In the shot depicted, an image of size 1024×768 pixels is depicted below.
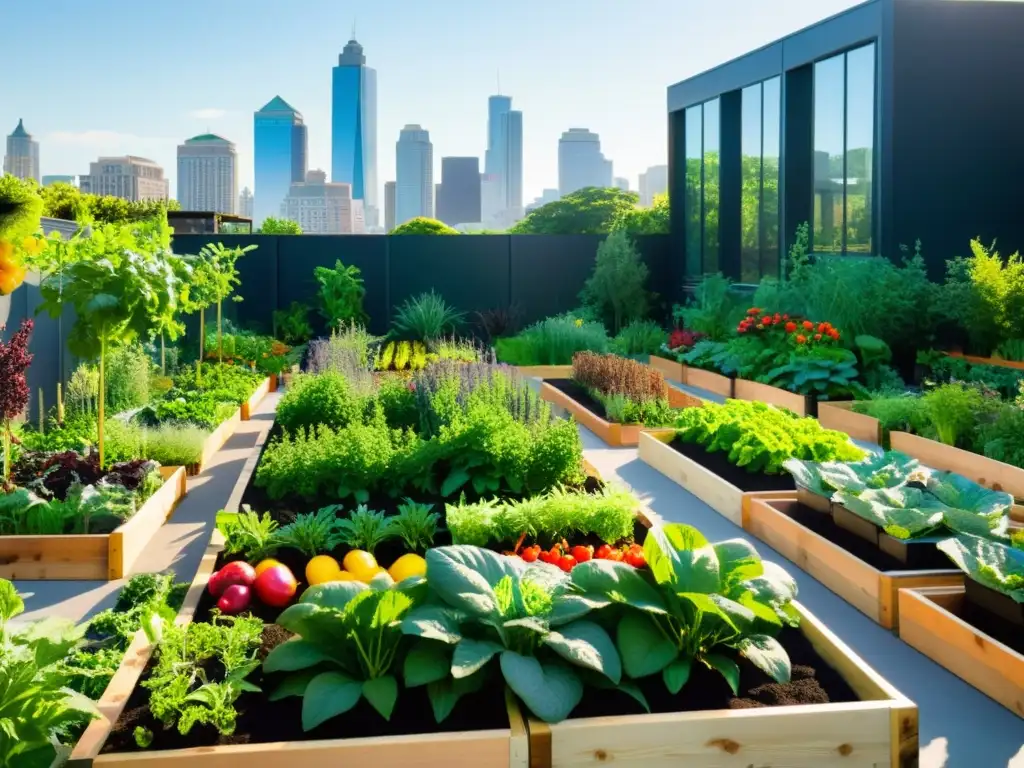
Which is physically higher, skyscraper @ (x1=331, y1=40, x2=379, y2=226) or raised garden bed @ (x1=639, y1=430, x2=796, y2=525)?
skyscraper @ (x1=331, y1=40, x2=379, y2=226)

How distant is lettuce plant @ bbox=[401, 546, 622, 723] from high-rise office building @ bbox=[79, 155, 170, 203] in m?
83.8

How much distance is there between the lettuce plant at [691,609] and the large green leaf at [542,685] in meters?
0.19

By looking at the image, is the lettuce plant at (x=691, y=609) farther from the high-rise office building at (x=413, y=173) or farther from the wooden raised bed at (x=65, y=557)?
the high-rise office building at (x=413, y=173)

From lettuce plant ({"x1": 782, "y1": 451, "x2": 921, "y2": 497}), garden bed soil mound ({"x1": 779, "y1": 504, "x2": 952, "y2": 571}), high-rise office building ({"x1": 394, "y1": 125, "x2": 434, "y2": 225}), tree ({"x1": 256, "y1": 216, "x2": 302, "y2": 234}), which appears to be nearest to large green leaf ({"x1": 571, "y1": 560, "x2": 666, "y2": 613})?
garden bed soil mound ({"x1": 779, "y1": 504, "x2": 952, "y2": 571})

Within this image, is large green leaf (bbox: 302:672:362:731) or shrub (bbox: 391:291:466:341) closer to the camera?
large green leaf (bbox: 302:672:362:731)

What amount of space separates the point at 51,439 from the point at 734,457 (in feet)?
14.1

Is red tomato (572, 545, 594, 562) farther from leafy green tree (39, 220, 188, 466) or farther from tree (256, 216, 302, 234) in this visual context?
tree (256, 216, 302, 234)

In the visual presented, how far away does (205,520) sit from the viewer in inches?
221

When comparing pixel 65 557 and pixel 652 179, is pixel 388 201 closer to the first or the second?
pixel 652 179

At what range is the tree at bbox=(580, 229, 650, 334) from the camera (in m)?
15.1

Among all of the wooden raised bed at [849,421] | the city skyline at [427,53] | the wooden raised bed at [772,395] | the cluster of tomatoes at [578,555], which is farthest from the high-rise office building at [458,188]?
the cluster of tomatoes at [578,555]

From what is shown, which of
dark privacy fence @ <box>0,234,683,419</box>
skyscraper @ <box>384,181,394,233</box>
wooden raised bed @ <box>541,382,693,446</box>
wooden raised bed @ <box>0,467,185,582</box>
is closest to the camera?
wooden raised bed @ <box>0,467,185,582</box>

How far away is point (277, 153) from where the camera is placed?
436ft

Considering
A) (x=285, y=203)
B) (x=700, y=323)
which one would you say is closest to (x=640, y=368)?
(x=700, y=323)
